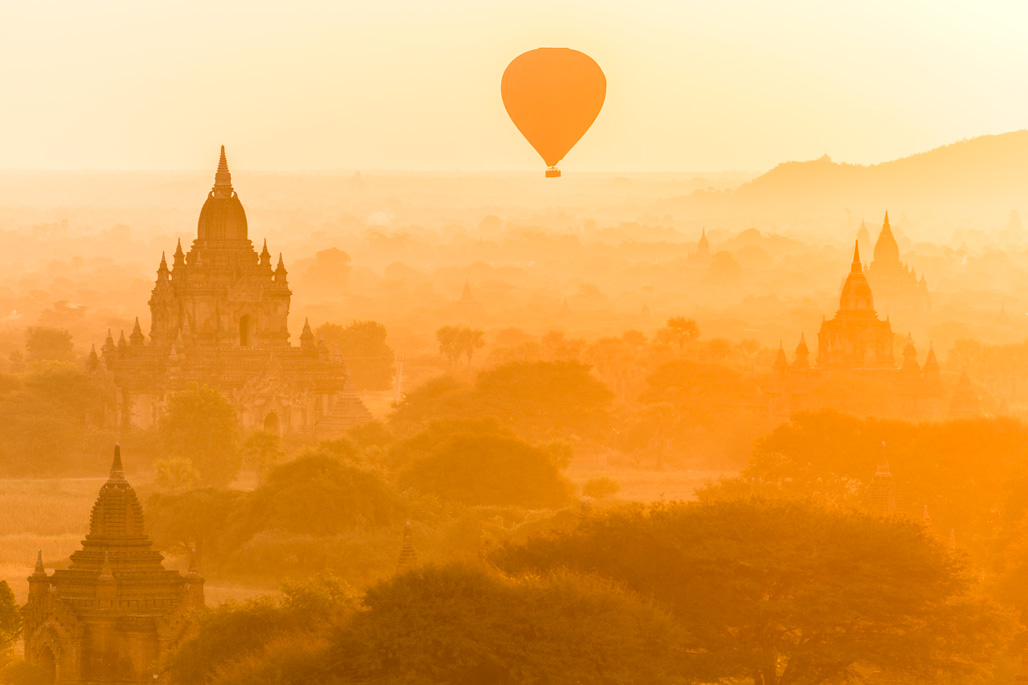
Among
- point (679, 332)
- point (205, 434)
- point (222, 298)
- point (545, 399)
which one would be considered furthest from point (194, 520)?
point (679, 332)

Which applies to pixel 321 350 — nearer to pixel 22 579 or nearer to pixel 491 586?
pixel 22 579

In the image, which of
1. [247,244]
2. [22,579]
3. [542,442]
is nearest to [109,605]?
[22,579]

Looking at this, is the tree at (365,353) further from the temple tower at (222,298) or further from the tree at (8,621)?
the tree at (8,621)

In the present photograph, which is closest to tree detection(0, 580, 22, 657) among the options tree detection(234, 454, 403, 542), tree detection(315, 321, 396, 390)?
tree detection(234, 454, 403, 542)

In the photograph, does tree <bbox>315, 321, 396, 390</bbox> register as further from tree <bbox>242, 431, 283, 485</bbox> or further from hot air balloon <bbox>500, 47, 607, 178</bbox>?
hot air balloon <bbox>500, 47, 607, 178</bbox>

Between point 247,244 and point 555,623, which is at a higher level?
point 247,244

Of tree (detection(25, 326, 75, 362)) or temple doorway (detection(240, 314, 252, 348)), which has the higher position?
temple doorway (detection(240, 314, 252, 348))
